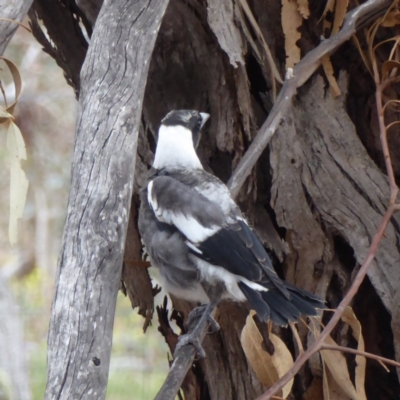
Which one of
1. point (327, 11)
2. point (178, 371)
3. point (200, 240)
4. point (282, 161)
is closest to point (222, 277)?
point (200, 240)

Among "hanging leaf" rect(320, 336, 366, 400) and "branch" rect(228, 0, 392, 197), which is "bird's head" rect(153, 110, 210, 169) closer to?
"branch" rect(228, 0, 392, 197)

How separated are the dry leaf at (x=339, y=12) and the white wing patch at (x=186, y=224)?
0.57 meters

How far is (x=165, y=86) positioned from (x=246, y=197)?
1.03 ft

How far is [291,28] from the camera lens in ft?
5.41

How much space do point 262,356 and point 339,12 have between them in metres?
0.79

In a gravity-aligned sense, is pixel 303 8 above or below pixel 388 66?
above

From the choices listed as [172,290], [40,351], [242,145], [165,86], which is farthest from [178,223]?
[40,351]

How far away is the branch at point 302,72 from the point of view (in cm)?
145

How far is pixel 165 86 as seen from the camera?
1.69m

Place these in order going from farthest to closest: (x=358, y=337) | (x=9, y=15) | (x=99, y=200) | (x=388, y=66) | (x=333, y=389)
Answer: (x=388, y=66) < (x=333, y=389) < (x=358, y=337) < (x=9, y=15) < (x=99, y=200)

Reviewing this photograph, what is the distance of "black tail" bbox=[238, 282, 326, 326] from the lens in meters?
1.26

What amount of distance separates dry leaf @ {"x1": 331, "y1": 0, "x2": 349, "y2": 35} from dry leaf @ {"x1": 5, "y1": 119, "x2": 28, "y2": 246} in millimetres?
760

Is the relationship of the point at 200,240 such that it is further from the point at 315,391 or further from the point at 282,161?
the point at 315,391

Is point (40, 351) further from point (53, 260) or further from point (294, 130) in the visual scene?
point (294, 130)
